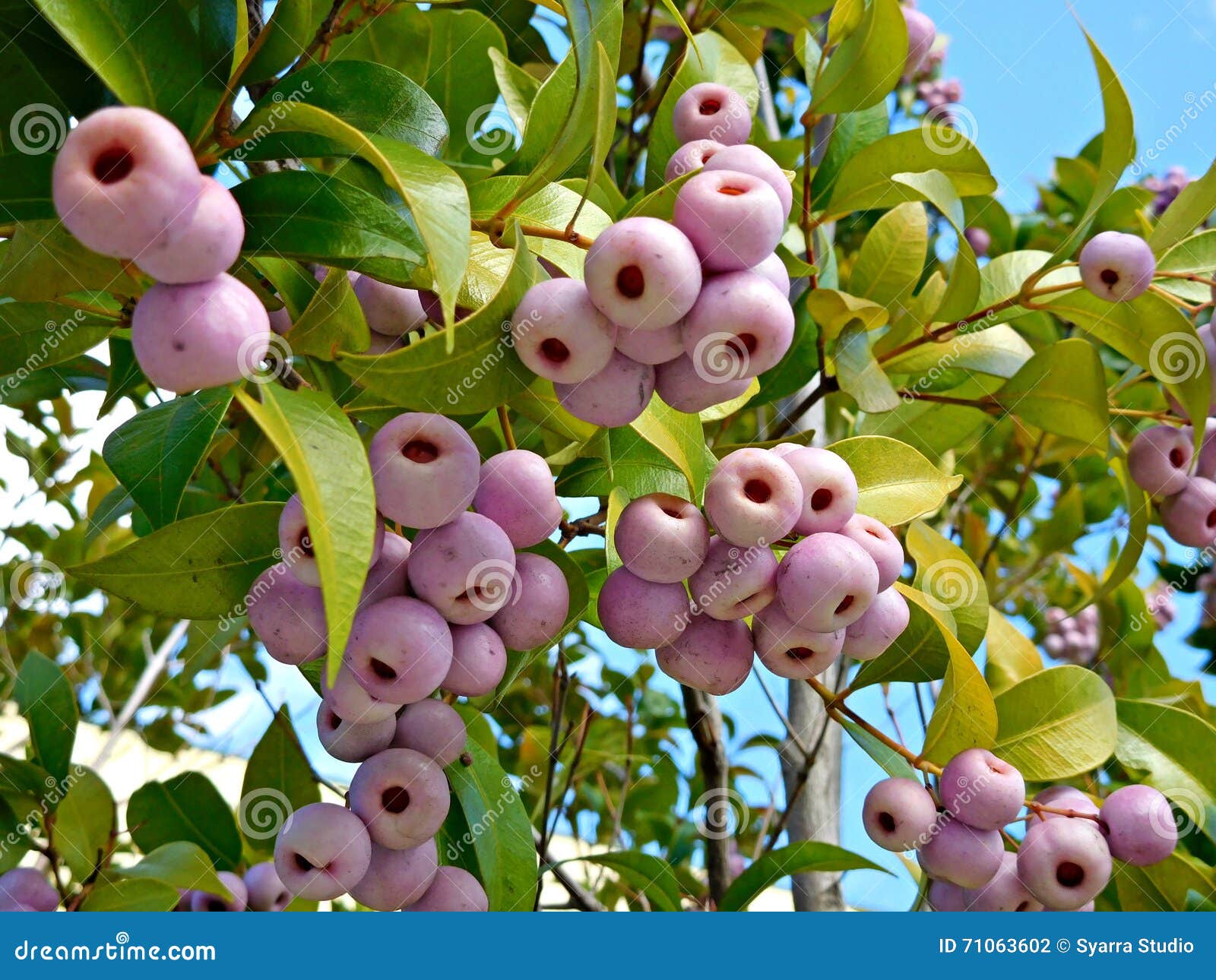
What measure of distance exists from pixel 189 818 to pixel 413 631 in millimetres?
772

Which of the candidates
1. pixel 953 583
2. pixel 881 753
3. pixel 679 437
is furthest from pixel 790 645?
pixel 953 583

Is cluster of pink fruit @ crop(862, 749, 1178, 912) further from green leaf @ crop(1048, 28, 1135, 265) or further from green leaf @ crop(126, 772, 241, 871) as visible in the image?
green leaf @ crop(126, 772, 241, 871)

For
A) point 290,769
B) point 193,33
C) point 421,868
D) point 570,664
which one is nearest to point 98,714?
point 570,664

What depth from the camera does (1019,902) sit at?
99cm

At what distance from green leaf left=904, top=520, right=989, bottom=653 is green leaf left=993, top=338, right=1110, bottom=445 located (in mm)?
201

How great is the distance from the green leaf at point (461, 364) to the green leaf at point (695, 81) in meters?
0.47

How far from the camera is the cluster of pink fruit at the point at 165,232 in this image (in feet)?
1.82

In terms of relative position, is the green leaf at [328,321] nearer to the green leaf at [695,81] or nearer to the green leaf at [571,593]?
the green leaf at [571,593]

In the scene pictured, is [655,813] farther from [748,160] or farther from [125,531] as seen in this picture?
[748,160]

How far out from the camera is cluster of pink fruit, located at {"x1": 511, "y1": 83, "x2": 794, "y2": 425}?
65 cm

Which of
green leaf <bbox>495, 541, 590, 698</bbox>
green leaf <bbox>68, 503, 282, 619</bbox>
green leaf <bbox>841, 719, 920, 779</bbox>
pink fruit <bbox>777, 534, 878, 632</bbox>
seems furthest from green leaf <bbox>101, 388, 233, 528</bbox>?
green leaf <bbox>841, 719, 920, 779</bbox>

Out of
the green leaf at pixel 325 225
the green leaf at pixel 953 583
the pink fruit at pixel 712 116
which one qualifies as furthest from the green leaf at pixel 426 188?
the green leaf at pixel 953 583

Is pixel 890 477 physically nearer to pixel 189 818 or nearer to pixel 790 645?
pixel 790 645

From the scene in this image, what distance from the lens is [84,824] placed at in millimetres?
1207
